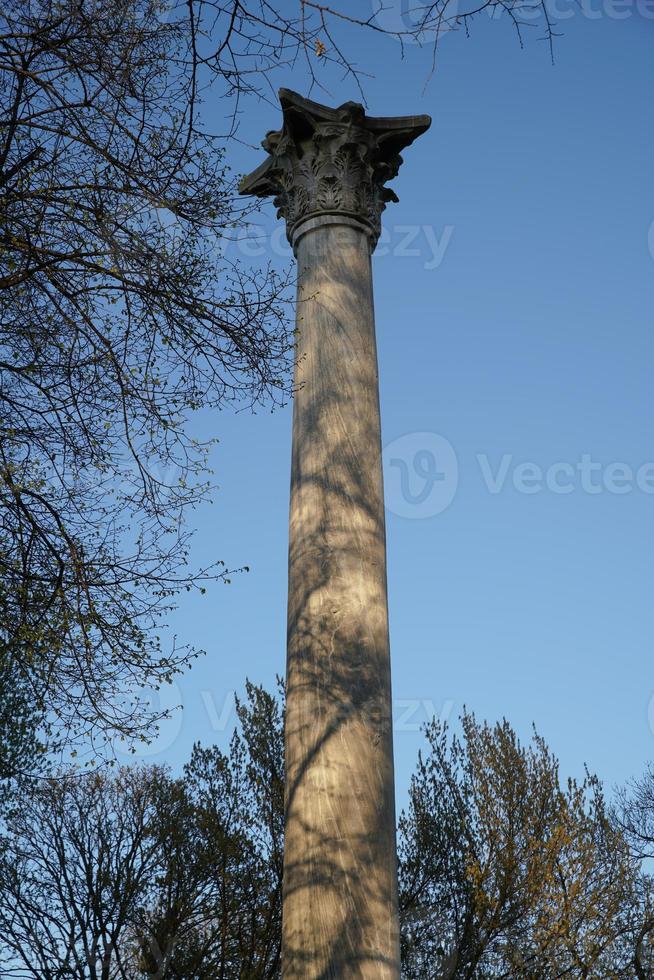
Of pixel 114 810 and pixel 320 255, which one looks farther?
pixel 114 810

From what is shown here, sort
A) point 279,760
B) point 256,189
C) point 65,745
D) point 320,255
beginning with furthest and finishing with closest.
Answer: point 279,760 < point 256,189 < point 320,255 < point 65,745

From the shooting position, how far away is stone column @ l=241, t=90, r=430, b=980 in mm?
5730

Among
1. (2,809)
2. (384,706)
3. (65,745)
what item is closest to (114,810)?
(2,809)

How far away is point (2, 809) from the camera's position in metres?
19.2

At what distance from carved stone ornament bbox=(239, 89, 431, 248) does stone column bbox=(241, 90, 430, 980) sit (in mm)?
13

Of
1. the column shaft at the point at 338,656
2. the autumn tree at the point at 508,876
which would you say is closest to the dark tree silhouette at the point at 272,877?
the autumn tree at the point at 508,876

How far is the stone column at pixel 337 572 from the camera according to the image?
5.73 meters

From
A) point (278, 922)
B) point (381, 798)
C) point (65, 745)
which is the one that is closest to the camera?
point (381, 798)

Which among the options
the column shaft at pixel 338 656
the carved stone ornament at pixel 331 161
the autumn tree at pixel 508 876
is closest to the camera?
the column shaft at pixel 338 656

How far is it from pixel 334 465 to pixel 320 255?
7.07 ft

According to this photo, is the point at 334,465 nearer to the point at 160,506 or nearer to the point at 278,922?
the point at 160,506

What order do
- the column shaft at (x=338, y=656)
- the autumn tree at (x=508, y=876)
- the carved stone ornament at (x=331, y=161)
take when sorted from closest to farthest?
the column shaft at (x=338, y=656) → the carved stone ornament at (x=331, y=161) → the autumn tree at (x=508, y=876)

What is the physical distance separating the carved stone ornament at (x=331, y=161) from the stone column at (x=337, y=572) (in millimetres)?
13

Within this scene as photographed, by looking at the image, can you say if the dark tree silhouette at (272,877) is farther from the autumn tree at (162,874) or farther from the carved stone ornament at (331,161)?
the carved stone ornament at (331,161)
